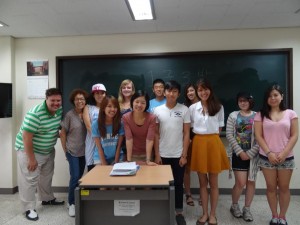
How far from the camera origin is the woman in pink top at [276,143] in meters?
2.41

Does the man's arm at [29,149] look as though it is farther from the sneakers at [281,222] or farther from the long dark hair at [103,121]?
the sneakers at [281,222]

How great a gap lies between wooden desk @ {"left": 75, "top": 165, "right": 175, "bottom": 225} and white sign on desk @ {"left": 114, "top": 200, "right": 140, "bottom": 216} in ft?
0.05

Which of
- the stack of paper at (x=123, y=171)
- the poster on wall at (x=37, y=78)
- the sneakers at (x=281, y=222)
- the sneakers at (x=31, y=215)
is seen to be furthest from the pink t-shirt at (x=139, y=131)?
the poster on wall at (x=37, y=78)

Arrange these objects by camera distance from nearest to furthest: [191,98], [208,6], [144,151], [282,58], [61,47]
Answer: [144,151] → [208,6] → [191,98] → [282,58] → [61,47]

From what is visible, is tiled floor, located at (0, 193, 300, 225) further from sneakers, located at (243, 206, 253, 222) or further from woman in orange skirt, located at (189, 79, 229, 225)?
woman in orange skirt, located at (189, 79, 229, 225)

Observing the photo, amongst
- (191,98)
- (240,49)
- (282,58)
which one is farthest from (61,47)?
(282,58)

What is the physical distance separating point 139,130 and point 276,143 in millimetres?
1385

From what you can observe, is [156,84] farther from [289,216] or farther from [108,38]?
[289,216]

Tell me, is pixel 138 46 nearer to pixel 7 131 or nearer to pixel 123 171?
pixel 123 171

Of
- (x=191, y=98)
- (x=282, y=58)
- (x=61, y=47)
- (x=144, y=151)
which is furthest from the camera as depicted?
(x=61, y=47)

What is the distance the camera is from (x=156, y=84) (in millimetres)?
2857

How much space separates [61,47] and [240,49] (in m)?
2.66

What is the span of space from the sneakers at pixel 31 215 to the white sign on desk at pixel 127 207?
1634 mm

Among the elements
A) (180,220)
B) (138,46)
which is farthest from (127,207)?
(138,46)
